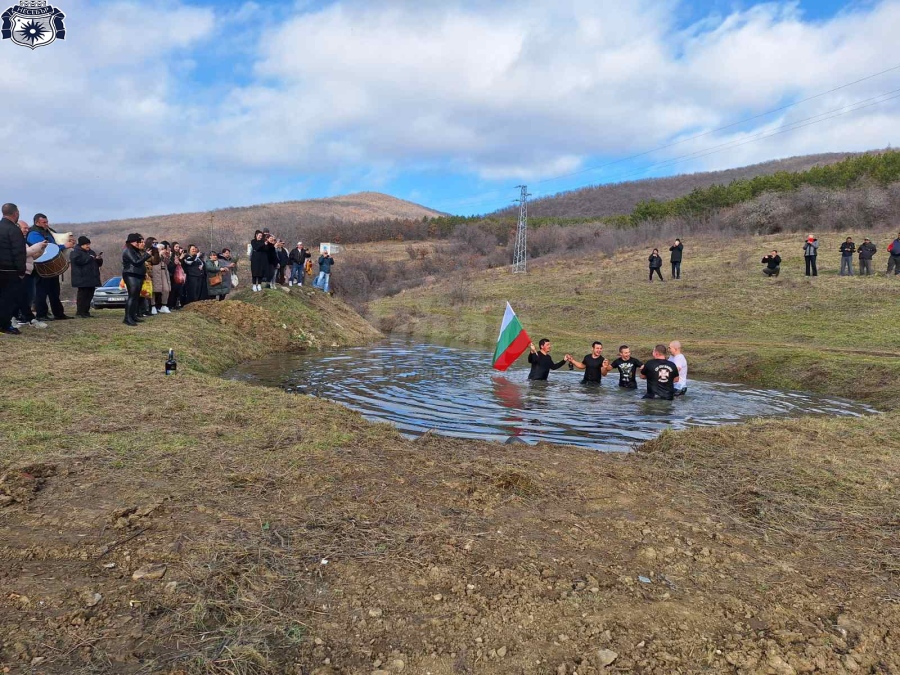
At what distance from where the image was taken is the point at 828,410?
12234 mm

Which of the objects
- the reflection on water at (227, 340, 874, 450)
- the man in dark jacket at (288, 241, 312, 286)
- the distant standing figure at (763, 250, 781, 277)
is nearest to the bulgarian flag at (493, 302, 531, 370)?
the reflection on water at (227, 340, 874, 450)

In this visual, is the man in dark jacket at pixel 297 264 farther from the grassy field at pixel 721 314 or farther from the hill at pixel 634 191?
the hill at pixel 634 191

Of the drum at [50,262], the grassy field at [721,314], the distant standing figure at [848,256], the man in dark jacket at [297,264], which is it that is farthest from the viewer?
the distant standing figure at [848,256]

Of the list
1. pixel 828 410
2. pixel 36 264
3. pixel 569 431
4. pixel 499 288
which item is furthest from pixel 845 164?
pixel 36 264

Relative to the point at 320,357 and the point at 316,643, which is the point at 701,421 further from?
the point at 320,357

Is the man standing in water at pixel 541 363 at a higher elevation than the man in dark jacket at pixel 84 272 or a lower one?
lower

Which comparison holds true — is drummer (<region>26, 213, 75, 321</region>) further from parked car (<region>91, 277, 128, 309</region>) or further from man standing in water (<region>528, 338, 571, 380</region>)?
man standing in water (<region>528, 338, 571, 380</region>)

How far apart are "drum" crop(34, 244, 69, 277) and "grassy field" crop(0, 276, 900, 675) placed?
533 centimetres

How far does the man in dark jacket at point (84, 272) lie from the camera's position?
1455 cm

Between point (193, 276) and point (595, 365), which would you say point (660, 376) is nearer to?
point (595, 365)

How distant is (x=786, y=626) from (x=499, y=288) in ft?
125

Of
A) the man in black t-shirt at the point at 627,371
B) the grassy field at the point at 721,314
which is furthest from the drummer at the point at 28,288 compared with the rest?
the grassy field at the point at 721,314

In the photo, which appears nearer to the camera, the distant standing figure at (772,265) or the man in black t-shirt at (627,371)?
the man in black t-shirt at (627,371)

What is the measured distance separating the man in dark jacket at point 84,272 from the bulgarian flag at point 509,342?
32.8 ft
